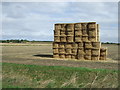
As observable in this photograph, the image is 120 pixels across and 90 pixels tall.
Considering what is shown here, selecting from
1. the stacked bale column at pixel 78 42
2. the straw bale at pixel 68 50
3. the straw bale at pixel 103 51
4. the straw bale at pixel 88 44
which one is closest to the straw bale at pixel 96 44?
the stacked bale column at pixel 78 42

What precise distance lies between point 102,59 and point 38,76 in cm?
990

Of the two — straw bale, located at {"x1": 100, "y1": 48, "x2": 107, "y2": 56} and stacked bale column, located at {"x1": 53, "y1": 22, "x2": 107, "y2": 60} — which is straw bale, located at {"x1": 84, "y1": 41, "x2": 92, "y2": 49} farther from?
straw bale, located at {"x1": 100, "y1": 48, "x2": 107, "y2": 56}

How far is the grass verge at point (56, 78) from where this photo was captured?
9359 millimetres

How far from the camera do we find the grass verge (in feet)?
30.7

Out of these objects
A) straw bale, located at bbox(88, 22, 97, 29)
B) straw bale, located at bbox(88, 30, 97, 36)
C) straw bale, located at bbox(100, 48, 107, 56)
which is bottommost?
straw bale, located at bbox(100, 48, 107, 56)

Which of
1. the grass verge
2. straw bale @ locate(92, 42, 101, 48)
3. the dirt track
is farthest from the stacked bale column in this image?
the grass verge

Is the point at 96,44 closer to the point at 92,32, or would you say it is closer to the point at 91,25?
the point at 92,32

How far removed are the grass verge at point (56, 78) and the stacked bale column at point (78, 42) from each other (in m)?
7.19

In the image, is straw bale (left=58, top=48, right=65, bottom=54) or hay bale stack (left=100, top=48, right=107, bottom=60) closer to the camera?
hay bale stack (left=100, top=48, right=107, bottom=60)

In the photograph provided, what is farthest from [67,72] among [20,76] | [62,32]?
[62,32]

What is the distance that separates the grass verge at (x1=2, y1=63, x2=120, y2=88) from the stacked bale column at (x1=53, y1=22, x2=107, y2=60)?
7.19 m

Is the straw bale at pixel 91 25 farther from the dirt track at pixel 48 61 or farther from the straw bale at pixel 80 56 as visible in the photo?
the dirt track at pixel 48 61

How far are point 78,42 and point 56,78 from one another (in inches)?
376

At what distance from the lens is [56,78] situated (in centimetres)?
1050
